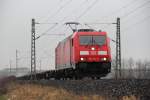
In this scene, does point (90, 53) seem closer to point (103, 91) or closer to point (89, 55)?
point (89, 55)

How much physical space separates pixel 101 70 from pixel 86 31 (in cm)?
365

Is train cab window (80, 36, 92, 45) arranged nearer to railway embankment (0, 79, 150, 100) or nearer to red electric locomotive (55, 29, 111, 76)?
red electric locomotive (55, 29, 111, 76)

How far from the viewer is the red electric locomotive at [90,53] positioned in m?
30.9

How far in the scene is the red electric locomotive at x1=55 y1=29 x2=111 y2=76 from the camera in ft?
101

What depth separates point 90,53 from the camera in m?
31.4

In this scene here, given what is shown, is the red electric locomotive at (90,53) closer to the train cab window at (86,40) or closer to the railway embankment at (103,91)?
the train cab window at (86,40)

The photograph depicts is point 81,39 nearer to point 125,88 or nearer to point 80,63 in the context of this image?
point 80,63

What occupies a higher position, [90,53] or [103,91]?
[90,53]

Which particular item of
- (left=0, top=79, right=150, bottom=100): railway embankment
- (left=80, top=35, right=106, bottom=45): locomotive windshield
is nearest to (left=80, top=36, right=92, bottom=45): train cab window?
(left=80, top=35, right=106, bottom=45): locomotive windshield

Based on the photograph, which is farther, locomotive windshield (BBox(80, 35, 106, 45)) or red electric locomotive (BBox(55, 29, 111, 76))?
locomotive windshield (BBox(80, 35, 106, 45))

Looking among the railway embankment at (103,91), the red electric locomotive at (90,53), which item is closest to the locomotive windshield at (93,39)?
the red electric locomotive at (90,53)

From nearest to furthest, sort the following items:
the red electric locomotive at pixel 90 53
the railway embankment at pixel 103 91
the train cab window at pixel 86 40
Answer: the railway embankment at pixel 103 91, the red electric locomotive at pixel 90 53, the train cab window at pixel 86 40

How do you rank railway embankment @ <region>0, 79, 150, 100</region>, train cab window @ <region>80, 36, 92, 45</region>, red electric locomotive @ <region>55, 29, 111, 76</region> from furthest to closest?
train cab window @ <region>80, 36, 92, 45</region> < red electric locomotive @ <region>55, 29, 111, 76</region> < railway embankment @ <region>0, 79, 150, 100</region>

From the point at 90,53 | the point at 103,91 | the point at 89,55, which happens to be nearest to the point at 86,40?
the point at 90,53
